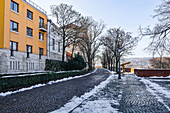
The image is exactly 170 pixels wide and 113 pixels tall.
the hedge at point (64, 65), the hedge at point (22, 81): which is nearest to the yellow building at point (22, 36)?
the hedge at point (64, 65)

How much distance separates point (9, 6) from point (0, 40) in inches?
164

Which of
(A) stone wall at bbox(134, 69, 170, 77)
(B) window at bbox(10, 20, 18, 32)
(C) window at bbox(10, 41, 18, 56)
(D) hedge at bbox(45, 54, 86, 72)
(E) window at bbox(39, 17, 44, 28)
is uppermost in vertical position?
(E) window at bbox(39, 17, 44, 28)

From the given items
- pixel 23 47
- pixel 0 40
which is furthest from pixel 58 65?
pixel 0 40

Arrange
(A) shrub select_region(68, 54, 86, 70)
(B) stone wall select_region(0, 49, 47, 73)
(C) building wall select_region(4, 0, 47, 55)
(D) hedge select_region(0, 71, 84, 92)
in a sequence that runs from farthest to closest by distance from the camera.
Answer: (A) shrub select_region(68, 54, 86, 70)
(C) building wall select_region(4, 0, 47, 55)
(B) stone wall select_region(0, 49, 47, 73)
(D) hedge select_region(0, 71, 84, 92)

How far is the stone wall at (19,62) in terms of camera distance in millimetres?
16500

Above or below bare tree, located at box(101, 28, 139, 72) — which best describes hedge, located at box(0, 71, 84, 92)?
below

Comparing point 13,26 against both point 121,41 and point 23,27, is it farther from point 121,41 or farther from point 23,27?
point 121,41

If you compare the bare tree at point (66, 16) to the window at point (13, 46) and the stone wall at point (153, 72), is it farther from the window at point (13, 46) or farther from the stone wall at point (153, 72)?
the stone wall at point (153, 72)

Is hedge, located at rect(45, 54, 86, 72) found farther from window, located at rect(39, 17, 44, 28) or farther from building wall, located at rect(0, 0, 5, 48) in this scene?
building wall, located at rect(0, 0, 5, 48)

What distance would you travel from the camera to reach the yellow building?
1688cm

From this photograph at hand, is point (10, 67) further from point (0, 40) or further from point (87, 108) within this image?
point (87, 108)

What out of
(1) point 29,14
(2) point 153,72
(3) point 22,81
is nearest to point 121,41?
(2) point 153,72

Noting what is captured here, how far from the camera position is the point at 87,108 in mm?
5711

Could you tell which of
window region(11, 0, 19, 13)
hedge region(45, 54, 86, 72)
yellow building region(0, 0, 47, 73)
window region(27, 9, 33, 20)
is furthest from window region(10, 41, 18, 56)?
hedge region(45, 54, 86, 72)
